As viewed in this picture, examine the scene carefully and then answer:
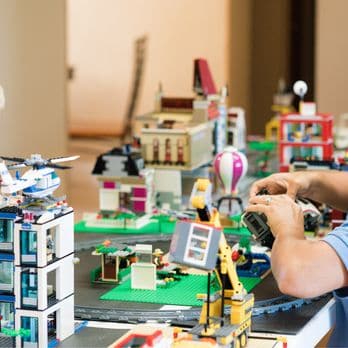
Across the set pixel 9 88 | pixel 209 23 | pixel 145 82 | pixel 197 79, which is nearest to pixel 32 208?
pixel 197 79

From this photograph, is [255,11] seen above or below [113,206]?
above

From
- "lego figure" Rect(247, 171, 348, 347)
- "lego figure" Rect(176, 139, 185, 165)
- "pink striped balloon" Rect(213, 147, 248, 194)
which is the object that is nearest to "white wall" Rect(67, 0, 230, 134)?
"lego figure" Rect(176, 139, 185, 165)

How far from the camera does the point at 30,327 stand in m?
1.87

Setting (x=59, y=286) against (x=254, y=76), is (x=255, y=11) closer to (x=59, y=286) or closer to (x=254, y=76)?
(x=254, y=76)

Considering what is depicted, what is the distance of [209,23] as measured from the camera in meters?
6.54

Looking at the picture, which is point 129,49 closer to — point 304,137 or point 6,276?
point 304,137

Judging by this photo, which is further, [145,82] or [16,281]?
[145,82]

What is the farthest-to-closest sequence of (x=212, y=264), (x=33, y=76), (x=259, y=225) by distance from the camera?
1. (x=33, y=76)
2. (x=259, y=225)
3. (x=212, y=264)

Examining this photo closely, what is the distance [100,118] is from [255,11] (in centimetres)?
199

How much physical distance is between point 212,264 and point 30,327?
0.37 meters

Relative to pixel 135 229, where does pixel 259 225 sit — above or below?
above

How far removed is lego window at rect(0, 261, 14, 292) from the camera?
75.4 inches

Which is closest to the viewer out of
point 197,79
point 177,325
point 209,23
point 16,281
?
point 16,281

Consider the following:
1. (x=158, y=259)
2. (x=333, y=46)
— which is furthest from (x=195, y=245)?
(x=333, y=46)
